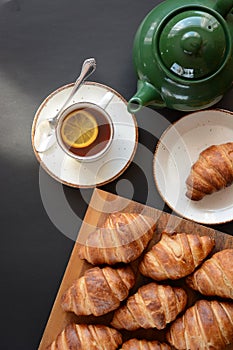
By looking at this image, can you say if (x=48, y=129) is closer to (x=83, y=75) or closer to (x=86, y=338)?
(x=83, y=75)

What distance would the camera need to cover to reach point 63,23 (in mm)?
1583

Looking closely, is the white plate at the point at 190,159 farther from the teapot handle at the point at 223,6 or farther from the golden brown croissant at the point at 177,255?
the teapot handle at the point at 223,6

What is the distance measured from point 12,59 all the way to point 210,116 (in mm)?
555

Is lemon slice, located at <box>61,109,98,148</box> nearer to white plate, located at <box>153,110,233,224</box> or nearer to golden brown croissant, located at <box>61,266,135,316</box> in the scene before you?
white plate, located at <box>153,110,233,224</box>

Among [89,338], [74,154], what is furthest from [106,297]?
[74,154]

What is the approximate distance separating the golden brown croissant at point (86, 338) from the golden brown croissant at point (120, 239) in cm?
16

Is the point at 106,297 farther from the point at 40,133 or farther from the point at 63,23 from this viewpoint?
the point at 63,23

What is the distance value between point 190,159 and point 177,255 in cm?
27

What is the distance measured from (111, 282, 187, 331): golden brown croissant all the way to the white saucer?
30 centimetres

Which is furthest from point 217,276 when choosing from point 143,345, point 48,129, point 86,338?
point 48,129

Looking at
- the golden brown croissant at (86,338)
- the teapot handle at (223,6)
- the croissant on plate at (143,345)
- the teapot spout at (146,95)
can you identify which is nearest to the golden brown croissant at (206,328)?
the croissant on plate at (143,345)

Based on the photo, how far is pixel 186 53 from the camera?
123 cm

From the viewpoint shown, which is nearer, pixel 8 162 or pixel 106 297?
pixel 106 297

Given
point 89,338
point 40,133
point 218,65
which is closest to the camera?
point 218,65
